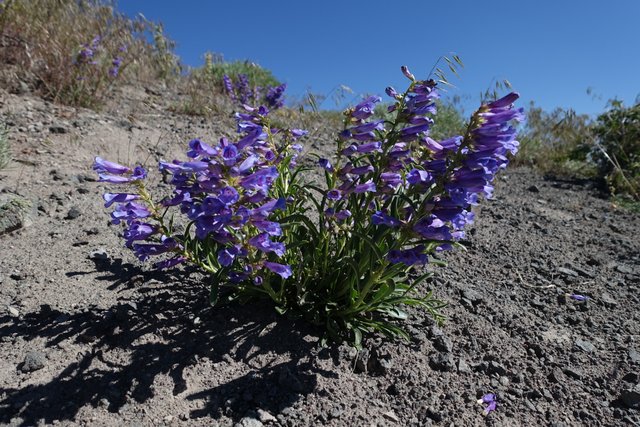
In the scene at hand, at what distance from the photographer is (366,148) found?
228 centimetres

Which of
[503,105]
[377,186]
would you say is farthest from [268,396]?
[503,105]

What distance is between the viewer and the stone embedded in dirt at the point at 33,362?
2205 millimetres

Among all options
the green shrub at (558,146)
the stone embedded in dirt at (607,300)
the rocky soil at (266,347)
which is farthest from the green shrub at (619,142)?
the stone embedded in dirt at (607,300)

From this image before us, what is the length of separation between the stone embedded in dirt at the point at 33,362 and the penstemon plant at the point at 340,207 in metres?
0.67

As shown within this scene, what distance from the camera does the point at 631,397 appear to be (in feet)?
8.10

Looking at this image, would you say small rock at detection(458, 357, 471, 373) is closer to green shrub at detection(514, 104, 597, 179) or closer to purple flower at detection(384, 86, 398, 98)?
purple flower at detection(384, 86, 398, 98)

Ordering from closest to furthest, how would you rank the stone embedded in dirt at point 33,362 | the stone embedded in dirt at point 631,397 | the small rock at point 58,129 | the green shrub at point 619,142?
the stone embedded in dirt at point 33,362
the stone embedded in dirt at point 631,397
the small rock at point 58,129
the green shrub at point 619,142

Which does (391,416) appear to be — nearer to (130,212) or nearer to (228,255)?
(228,255)

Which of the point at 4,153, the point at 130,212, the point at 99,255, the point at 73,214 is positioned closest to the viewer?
the point at 130,212

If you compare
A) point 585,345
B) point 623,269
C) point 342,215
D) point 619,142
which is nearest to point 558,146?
point 619,142

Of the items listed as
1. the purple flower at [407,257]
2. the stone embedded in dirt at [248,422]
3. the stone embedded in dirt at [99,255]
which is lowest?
the stone embedded in dirt at [248,422]

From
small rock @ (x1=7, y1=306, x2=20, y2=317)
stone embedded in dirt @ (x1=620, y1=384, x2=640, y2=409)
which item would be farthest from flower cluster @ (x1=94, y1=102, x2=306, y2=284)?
stone embedded in dirt @ (x1=620, y1=384, x2=640, y2=409)

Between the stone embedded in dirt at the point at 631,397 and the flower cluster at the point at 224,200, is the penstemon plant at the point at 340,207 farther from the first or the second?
the stone embedded in dirt at the point at 631,397

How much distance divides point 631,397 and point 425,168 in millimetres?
1777
